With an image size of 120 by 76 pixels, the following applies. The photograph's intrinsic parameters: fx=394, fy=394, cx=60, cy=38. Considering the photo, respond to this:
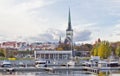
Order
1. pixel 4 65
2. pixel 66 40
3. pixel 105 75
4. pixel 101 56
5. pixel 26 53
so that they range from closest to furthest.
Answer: pixel 105 75
pixel 4 65
pixel 101 56
pixel 26 53
pixel 66 40

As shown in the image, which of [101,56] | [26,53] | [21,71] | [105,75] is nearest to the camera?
[105,75]

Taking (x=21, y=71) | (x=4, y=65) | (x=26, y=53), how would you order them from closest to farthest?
(x=21, y=71) → (x=4, y=65) → (x=26, y=53)

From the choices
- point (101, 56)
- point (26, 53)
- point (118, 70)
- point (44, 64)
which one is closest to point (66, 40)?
point (26, 53)

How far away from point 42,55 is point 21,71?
51.4 metres

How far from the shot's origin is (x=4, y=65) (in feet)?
226

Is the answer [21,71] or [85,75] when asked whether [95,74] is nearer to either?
[85,75]

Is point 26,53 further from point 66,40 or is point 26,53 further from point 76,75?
point 76,75

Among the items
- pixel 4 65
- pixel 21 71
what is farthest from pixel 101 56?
pixel 21 71

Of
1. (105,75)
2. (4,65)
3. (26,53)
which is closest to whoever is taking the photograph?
(105,75)

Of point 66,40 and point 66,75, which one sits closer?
point 66,75

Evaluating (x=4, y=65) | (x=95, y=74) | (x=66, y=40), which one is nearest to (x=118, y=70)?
(x=95, y=74)

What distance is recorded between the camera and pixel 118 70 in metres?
61.4

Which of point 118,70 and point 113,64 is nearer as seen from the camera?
point 118,70

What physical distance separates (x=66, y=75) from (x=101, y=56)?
41.2 metres
